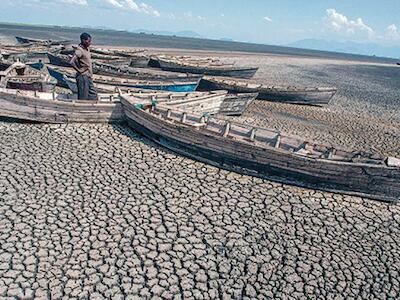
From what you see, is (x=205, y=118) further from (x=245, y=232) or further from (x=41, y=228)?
(x=41, y=228)

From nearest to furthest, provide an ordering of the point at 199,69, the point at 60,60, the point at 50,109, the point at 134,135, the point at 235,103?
1. the point at 50,109
2. the point at 134,135
3. the point at 235,103
4. the point at 60,60
5. the point at 199,69

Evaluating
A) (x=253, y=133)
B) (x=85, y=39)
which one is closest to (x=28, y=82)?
(x=85, y=39)

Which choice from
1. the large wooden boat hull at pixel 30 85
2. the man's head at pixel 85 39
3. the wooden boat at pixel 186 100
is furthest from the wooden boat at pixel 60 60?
the man's head at pixel 85 39

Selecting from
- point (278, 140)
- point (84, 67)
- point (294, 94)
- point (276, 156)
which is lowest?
point (276, 156)

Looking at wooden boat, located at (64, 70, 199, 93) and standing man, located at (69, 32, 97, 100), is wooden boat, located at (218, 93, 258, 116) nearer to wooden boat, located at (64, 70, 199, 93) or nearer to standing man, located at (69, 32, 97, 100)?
wooden boat, located at (64, 70, 199, 93)

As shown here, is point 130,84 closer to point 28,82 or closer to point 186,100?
point 186,100

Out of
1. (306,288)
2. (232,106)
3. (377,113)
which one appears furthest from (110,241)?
(377,113)

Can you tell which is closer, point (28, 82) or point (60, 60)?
point (28, 82)
